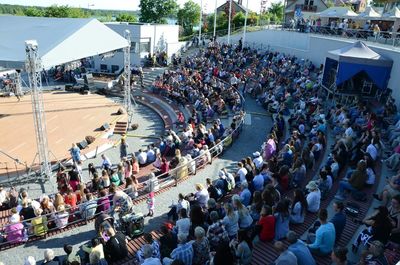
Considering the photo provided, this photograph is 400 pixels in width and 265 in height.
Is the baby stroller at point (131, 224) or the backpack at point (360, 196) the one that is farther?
the backpack at point (360, 196)

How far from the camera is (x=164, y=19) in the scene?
289ft

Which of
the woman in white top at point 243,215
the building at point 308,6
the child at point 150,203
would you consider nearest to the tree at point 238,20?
the building at point 308,6

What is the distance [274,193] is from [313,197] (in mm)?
1103

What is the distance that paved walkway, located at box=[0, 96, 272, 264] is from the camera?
31.7 feet

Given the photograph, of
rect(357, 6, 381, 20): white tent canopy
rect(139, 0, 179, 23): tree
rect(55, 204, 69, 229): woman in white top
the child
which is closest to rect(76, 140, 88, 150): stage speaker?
rect(55, 204, 69, 229): woman in white top

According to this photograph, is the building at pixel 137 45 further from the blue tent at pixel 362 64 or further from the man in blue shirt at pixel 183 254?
the man in blue shirt at pixel 183 254

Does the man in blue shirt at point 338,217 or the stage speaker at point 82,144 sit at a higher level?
the man in blue shirt at point 338,217

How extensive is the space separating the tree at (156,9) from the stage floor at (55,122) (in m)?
60.4

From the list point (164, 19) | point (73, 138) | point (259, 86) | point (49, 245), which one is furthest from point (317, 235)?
point (164, 19)

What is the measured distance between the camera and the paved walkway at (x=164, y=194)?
966 cm

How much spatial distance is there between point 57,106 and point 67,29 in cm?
686

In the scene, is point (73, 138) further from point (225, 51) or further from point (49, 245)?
point (225, 51)

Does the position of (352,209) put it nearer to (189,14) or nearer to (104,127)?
(104,127)

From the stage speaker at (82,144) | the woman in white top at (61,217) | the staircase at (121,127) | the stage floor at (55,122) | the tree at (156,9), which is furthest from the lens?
the tree at (156,9)
